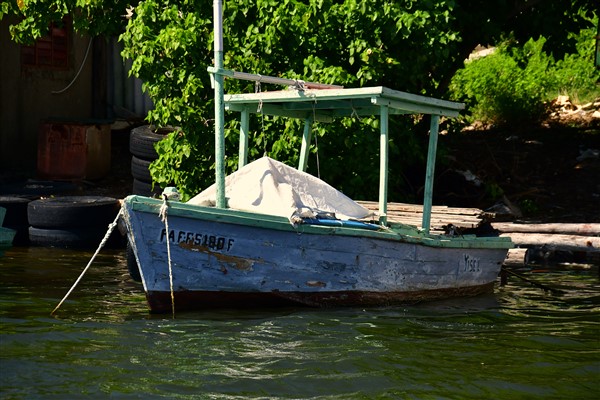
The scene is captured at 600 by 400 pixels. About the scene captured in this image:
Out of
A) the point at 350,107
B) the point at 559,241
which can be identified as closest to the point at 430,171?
the point at 350,107

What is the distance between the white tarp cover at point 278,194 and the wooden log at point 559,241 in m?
4.19

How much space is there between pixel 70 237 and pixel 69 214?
11.8 inches

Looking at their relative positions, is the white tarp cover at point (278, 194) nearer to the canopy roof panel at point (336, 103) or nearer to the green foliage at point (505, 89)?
the canopy roof panel at point (336, 103)

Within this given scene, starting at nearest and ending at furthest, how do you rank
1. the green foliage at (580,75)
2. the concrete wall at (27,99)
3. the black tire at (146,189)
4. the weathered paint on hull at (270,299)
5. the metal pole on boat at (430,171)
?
the weathered paint on hull at (270,299)
the metal pole on boat at (430,171)
the black tire at (146,189)
the concrete wall at (27,99)
the green foliage at (580,75)

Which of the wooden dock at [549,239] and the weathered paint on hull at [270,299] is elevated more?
the wooden dock at [549,239]

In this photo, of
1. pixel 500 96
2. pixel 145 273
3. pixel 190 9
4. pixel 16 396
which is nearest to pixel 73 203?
pixel 190 9

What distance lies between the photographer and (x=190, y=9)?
44.6ft

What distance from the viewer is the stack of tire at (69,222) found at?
1391 cm

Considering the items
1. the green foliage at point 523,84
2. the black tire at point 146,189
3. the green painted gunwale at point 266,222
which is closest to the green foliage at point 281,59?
the black tire at point 146,189

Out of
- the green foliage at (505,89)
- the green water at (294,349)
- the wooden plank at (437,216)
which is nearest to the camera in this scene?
the green water at (294,349)

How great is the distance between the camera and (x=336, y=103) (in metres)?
10.7

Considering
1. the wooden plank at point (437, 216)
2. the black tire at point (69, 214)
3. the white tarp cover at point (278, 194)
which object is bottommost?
the black tire at point (69, 214)

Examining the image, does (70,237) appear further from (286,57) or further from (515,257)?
(515,257)

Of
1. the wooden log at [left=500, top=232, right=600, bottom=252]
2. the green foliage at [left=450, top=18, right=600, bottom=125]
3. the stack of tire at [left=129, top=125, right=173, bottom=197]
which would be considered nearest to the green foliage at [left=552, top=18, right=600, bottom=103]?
the green foliage at [left=450, top=18, right=600, bottom=125]
